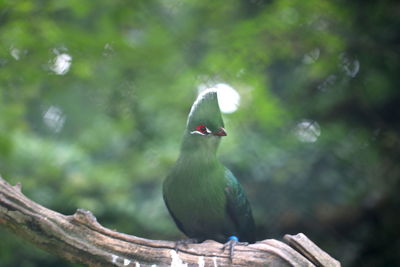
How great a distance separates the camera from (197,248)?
2.99m

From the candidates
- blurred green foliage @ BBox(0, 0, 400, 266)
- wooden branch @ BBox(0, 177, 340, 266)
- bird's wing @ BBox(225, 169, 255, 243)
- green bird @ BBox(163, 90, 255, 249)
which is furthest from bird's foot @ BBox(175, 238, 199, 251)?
blurred green foliage @ BBox(0, 0, 400, 266)

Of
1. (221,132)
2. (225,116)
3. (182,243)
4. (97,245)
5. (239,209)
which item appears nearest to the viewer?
(97,245)

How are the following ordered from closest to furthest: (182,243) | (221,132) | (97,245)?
(97,245) < (182,243) < (221,132)

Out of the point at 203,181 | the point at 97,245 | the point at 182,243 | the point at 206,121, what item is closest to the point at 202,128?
the point at 206,121

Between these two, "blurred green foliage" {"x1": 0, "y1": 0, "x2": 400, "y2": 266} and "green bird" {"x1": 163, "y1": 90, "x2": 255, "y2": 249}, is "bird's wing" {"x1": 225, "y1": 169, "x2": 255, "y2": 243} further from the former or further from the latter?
"blurred green foliage" {"x1": 0, "y1": 0, "x2": 400, "y2": 266}

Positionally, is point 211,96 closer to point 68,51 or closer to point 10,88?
point 68,51

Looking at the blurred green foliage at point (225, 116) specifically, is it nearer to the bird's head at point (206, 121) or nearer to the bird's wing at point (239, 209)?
the bird's wing at point (239, 209)

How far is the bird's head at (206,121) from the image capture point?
10.2ft

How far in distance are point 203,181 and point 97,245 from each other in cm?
85

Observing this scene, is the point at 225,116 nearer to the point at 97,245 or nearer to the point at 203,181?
the point at 203,181

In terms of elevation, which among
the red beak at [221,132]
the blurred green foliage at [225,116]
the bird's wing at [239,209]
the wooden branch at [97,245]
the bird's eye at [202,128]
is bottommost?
the wooden branch at [97,245]

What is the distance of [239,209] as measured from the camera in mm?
3371

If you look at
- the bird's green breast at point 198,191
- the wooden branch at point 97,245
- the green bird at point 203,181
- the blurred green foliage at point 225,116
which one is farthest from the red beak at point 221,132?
the blurred green foliage at point 225,116

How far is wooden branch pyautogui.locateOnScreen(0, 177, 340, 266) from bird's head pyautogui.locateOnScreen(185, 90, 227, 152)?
0.77m
